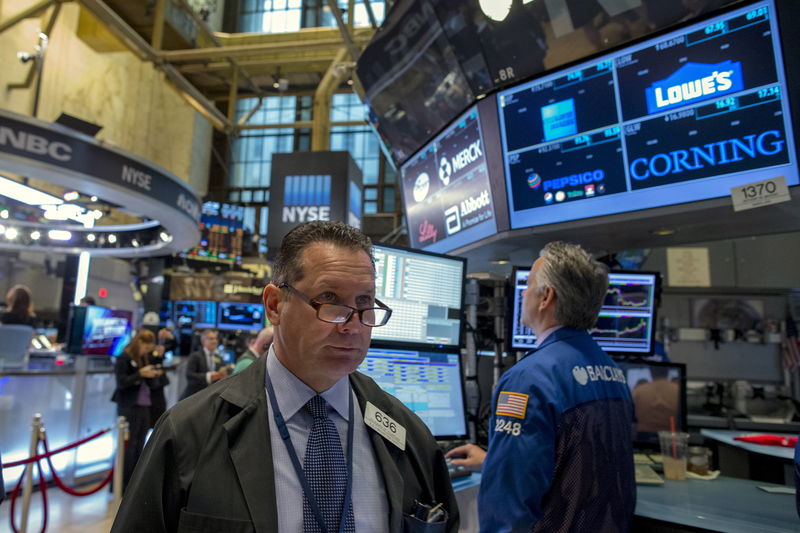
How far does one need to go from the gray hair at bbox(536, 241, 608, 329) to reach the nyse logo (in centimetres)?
151

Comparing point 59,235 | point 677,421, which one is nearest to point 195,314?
point 59,235

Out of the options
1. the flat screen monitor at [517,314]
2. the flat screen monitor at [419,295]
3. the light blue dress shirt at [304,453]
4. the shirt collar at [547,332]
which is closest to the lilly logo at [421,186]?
the flat screen monitor at [517,314]

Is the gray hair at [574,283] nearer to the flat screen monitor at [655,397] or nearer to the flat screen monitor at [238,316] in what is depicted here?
the flat screen monitor at [655,397]

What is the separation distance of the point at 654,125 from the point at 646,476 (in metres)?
1.61

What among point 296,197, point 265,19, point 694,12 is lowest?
point 694,12

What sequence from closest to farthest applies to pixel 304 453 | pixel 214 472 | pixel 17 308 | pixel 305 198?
1. pixel 214 472
2. pixel 304 453
3. pixel 17 308
4. pixel 305 198

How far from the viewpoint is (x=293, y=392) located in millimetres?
1181

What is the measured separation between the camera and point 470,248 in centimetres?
352

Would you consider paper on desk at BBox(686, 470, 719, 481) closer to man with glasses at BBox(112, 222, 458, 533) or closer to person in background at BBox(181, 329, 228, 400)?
man with glasses at BBox(112, 222, 458, 533)

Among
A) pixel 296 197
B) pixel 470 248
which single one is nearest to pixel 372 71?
pixel 470 248

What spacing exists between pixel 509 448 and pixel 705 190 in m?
1.50

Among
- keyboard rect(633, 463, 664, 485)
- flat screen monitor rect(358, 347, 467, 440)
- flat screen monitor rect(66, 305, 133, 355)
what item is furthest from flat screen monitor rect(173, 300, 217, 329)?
keyboard rect(633, 463, 664, 485)

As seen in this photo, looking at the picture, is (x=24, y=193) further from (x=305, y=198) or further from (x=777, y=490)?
(x=777, y=490)

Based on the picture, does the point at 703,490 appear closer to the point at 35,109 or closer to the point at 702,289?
the point at 702,289
